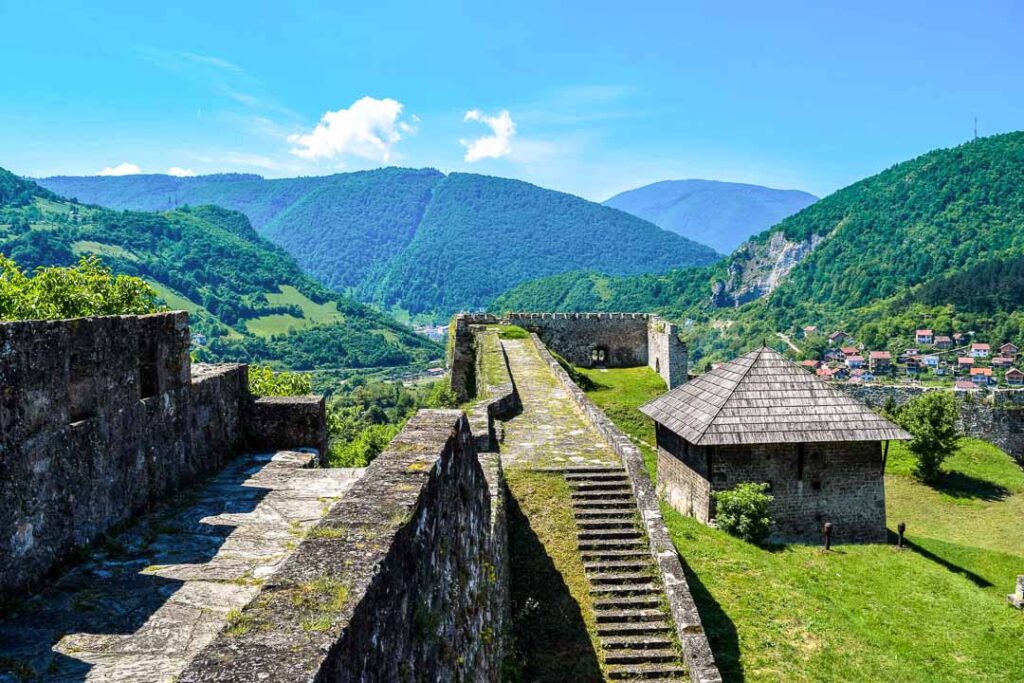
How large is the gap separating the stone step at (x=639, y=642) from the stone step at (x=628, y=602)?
0.49 m

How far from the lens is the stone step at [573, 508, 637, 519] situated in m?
10.6

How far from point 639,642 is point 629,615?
1.39 ft

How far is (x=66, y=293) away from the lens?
63.0ft

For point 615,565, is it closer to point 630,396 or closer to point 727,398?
point 727,398

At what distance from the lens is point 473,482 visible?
15.8 feet

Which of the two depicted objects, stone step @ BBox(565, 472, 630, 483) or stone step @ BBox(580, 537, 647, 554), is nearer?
stone step @ BBox(580, 537, 647, 554)

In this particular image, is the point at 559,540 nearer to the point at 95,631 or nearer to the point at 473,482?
the point at 473,482

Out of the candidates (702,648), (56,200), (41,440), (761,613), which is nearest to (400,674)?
(41,440)

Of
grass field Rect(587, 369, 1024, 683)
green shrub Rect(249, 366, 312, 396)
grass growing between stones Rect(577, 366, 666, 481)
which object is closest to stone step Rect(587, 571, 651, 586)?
grass field Rect(587, 369, 1024, 683)

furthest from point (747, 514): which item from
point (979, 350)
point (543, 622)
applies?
point (979, 350)

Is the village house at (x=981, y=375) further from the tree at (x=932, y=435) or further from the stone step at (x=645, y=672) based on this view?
the stone step at (x=645, y=672)

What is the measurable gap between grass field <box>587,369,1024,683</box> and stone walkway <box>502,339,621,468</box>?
222 cm

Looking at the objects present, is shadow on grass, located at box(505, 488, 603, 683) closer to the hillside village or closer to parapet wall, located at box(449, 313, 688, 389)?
parapet wall, located at box(449, 313, 688, 389)

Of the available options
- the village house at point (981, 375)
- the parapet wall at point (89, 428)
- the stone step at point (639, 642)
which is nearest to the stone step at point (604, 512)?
the stone step at point (639, 642)
